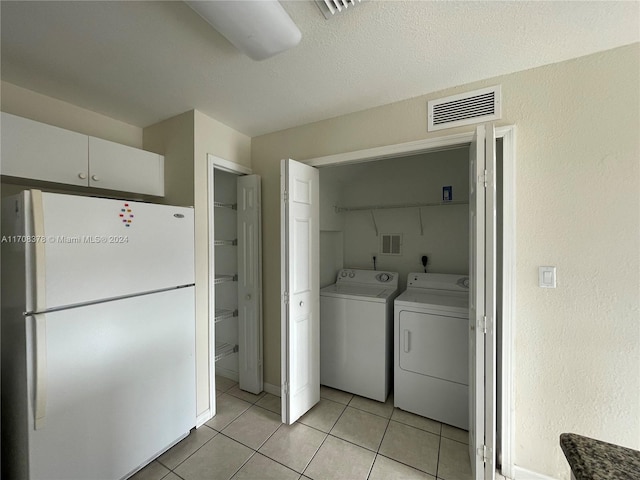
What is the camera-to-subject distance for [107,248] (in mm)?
1395

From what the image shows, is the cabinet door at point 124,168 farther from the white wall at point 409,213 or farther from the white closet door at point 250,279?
the white wall at point 409,213

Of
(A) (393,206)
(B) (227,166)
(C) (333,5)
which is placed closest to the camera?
(C) (333,5)

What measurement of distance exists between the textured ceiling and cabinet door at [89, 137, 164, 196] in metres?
0.35

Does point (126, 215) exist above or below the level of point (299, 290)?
above

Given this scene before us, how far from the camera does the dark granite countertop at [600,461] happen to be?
54 centimetres

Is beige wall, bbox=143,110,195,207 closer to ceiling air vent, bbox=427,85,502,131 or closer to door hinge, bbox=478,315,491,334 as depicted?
ceiling air vent, bbox=427,85,502,131

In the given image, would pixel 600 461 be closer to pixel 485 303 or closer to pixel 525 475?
pixel 485 303

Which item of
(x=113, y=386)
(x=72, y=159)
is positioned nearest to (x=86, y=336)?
(x=113, y=386)

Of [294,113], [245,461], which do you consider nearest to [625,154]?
[294,113]

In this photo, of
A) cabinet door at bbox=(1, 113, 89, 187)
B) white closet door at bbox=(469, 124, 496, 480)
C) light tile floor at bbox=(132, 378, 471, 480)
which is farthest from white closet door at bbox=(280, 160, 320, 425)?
cabinet door at bbox=(1, 113, 89, 187)

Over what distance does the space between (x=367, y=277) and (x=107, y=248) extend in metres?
2.31

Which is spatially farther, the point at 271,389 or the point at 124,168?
the point at 271,389

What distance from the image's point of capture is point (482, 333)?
4.29 feet

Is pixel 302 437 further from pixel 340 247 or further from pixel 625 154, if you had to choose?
pixel 625 154
